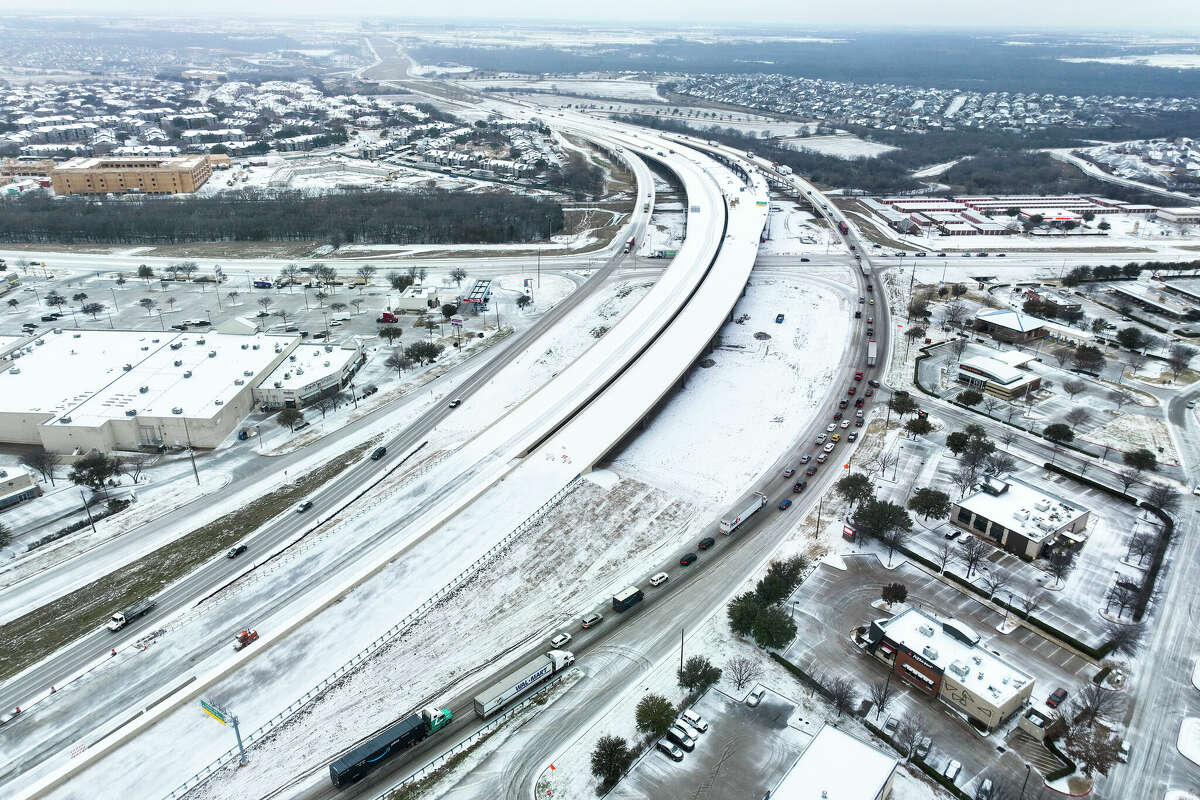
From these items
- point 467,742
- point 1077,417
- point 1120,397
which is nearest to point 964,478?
point 1077,417

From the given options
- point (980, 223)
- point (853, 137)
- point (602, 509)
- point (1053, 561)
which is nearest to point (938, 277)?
point (980, 223)

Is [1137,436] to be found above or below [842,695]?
above

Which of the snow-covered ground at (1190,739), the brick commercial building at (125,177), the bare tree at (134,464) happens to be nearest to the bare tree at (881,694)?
the snow-covered ground at (1190,739)

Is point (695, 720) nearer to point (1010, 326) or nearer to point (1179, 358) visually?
point (1010, 326)

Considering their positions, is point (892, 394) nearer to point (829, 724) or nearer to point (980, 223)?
point (829, 724)

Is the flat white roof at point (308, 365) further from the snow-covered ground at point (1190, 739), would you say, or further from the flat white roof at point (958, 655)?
the snow-covered ground at point (1190, 739)
